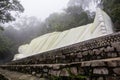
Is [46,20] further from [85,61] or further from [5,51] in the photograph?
[85,61]

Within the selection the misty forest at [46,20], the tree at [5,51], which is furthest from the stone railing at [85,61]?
the tree at [5,51]

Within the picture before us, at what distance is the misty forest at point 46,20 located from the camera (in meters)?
16.5

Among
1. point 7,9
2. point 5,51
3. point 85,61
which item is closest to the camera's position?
point 85,61

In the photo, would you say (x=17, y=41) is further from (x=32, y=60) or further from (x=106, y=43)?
(x=106, y=43)

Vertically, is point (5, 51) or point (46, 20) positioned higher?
point (46, 20)

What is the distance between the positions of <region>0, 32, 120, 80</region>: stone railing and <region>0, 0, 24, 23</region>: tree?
11.4 m

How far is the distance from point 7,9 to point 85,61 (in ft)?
50.9

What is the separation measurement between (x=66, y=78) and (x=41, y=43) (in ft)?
39.8

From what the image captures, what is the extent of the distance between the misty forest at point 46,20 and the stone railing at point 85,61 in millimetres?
8243

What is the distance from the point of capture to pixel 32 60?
6195 mm

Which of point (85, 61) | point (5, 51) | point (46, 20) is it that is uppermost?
point (46, 20)

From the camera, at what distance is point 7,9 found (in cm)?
1712

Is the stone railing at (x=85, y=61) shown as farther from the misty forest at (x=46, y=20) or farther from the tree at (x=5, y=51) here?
the tree at (x=5, y=51)

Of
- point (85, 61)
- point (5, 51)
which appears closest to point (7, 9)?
point (5, 51)
